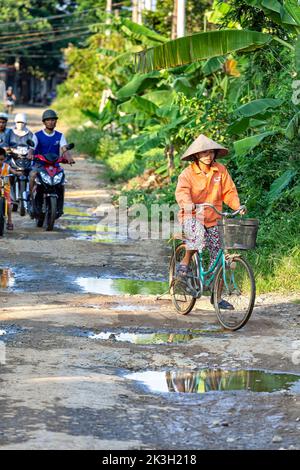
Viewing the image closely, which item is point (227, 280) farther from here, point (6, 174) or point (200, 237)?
point (6, 174)

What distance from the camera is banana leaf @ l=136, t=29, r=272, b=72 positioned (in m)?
13.3

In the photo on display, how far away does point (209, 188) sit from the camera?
33.6 feet

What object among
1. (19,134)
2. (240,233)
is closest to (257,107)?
(240,233)

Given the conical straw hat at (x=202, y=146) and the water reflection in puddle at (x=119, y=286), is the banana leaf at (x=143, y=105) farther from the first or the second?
the conical straw hat at (x=202, y=146)

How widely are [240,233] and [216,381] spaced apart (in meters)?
1.88

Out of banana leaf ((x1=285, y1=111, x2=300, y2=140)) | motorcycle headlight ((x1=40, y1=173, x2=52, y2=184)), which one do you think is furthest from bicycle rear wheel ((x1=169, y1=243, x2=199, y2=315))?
motorcycle headlight ((x1=40, y1=173, x2=52, y2=184))

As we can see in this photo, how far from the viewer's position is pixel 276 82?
626 inches

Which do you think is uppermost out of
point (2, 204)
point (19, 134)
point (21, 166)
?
point (19, 134)

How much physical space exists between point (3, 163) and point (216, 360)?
26.7 feet

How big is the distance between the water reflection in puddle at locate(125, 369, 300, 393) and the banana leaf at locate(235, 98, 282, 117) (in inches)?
233

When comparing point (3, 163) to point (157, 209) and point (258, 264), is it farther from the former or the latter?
point (258, 264)

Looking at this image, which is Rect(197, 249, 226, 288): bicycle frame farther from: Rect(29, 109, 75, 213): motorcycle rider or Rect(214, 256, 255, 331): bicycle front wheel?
Rect(29, 109, 75, 213): motorcycle rider

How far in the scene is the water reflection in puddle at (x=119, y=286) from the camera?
39.1 feet

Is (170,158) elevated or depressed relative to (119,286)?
elevated
